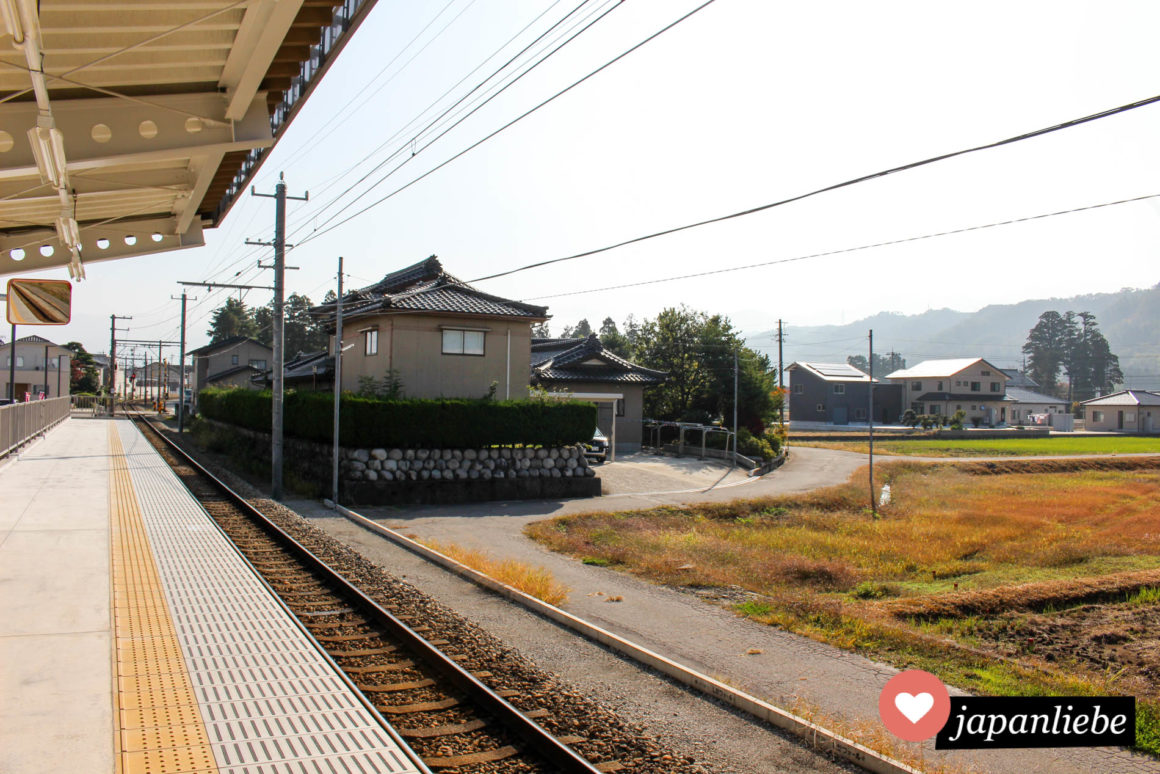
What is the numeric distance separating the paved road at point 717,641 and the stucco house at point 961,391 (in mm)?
67427

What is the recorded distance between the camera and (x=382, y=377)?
24.9 meters

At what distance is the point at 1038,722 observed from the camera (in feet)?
21.7

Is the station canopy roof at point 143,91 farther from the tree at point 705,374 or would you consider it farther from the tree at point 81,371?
the tree at point 81,371

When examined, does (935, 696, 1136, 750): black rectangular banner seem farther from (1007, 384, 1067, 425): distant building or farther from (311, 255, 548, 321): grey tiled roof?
(1007, 384, 1067, 425): distant building

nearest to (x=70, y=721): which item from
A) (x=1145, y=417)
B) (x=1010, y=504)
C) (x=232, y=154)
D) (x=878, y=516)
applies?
(x=232, y=154)

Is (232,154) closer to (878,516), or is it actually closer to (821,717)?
(821,717)

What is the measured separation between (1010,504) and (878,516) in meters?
5.38

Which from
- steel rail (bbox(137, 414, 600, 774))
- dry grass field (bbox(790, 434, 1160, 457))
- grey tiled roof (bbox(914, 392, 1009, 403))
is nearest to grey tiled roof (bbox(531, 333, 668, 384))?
dry grass field (bbox(790, 434, 1160, 457))

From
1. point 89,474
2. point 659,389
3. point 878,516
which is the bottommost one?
point 878,516

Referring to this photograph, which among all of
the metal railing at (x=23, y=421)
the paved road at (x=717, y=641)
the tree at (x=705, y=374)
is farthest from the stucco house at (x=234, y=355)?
the paved road at (x=717, y=641)

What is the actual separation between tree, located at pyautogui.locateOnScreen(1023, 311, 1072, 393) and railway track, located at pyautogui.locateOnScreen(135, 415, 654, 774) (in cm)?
14753

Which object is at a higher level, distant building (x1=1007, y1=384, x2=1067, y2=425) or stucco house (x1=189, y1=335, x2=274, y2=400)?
stucco house (x1=189, y1=335, x2=274, y2=400)

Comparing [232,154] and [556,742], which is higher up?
[232,154]

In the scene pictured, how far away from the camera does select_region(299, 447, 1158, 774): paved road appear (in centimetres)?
620
